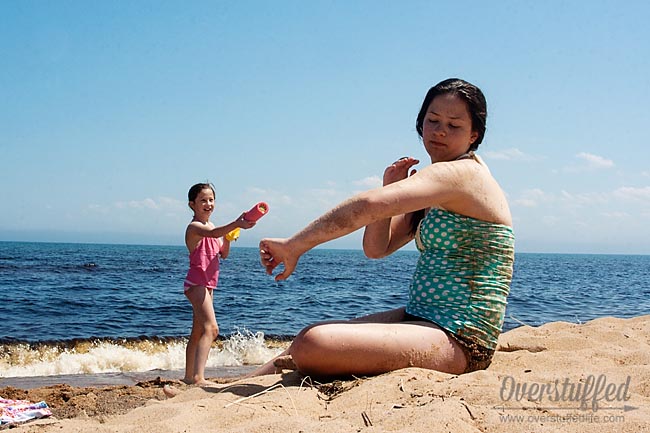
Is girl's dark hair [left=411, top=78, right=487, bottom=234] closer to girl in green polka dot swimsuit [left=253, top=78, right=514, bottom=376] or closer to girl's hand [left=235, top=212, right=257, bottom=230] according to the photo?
girl in green polka dot swimsuit [left=253, top=78, right=514, bottom=376]

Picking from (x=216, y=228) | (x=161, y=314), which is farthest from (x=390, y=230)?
(x=161, y=314)

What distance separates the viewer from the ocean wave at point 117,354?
8.02 m

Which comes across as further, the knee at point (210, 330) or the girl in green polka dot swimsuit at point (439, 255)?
the knee at point (210, 330)

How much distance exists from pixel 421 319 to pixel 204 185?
136 inches

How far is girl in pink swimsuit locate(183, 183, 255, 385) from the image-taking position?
17.6ft

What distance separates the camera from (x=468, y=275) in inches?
116

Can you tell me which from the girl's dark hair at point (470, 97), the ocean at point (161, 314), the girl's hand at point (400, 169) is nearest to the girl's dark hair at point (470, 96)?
the girl's dark hair at point (470, 97)

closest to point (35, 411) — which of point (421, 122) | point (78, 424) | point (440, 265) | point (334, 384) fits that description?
point (78, 424)

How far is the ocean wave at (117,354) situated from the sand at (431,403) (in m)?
5.15

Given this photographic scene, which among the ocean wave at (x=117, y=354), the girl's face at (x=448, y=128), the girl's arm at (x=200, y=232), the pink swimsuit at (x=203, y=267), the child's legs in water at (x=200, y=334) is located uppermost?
the girl's face at (x=448, y=128)

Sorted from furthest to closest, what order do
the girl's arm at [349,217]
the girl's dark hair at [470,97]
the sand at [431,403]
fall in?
the girl's dark hair at [470,97] → the girl's arm at [349,217] → the sand at [431,403]

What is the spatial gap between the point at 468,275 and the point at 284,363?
3.95ft

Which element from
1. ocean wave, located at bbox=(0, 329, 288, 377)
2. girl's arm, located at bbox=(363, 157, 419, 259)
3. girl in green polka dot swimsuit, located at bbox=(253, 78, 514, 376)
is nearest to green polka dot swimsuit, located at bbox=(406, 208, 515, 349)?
girl in green polka dot swimsuit, located at bbox=(253, 78, 514, 376)

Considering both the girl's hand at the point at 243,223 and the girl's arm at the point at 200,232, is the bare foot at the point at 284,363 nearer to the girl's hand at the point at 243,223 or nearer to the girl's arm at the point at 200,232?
the girl's hand at the point at 243,223
